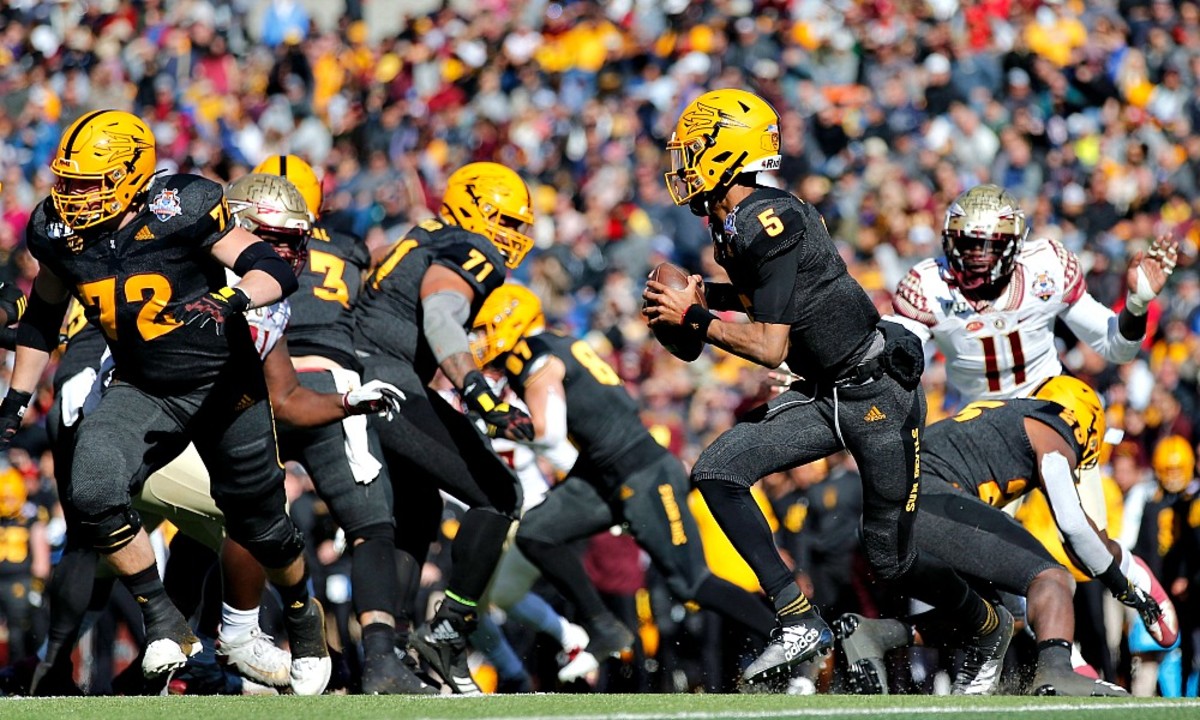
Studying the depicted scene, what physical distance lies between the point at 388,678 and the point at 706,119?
2401mm

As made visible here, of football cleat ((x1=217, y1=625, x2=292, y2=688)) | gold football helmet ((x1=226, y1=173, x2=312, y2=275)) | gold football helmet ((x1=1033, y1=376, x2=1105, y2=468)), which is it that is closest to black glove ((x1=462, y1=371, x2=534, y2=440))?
gold football helmet ((x1=226, y1=173, x2=312, y2=275))

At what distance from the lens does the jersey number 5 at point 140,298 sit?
6289 mm

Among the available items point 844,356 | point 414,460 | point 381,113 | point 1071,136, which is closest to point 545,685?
point 414,460

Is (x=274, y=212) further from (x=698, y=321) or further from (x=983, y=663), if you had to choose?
(x=983, y=663)

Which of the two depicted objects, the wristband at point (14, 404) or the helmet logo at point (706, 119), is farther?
the wristband at point (14, 404)

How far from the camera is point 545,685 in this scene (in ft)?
31.4

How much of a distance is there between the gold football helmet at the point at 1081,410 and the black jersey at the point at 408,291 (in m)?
2.28

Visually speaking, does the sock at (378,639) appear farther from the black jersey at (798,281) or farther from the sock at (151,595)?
the black jersey at (798,281)

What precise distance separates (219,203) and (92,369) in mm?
1172

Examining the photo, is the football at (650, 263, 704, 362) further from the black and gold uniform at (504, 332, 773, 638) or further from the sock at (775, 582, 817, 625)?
the black and gold uniform at (504, 332, 773, 638)

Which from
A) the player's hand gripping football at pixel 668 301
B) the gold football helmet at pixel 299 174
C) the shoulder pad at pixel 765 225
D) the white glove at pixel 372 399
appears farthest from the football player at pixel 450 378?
the shoulder pad at pixel 765 225

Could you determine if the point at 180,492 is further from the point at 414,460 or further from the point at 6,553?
the point at 6,553

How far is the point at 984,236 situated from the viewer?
7.32m

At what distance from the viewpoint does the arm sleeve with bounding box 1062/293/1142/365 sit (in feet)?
24.6
